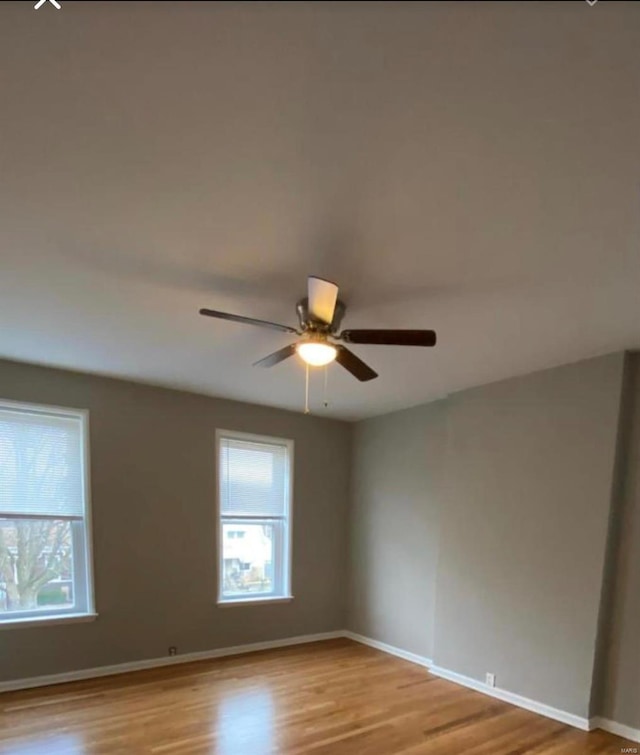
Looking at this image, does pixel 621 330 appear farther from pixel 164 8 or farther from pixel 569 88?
pixel 164 8

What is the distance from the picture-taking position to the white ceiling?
1.50 m

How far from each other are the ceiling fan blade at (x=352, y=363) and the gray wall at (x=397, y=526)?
2263 mm

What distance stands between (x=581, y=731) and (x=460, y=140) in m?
4.10

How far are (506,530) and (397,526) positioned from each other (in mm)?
1384

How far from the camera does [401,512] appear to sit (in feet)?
18.6

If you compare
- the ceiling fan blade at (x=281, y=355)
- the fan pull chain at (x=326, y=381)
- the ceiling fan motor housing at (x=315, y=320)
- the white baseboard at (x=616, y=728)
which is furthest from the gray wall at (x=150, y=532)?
the white baseboard at (x=616, y=728)

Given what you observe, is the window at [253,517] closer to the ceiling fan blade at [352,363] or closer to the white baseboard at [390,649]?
the white baseboard at [390,649]

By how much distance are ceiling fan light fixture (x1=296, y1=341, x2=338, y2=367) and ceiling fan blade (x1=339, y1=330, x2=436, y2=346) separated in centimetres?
13

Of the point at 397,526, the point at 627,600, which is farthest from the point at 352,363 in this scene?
the point at 397,526

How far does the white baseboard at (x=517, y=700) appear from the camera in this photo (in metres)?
3.94

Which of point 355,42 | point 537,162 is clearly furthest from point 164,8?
point 537,162

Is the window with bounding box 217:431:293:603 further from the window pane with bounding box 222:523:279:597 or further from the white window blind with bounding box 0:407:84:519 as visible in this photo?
the white window blind with bounding box 0:407:84:519

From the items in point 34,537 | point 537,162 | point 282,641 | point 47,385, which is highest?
point 537,162

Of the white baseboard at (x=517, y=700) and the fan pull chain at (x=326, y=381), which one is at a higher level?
the fan pull chain at (x=326, y=381)
